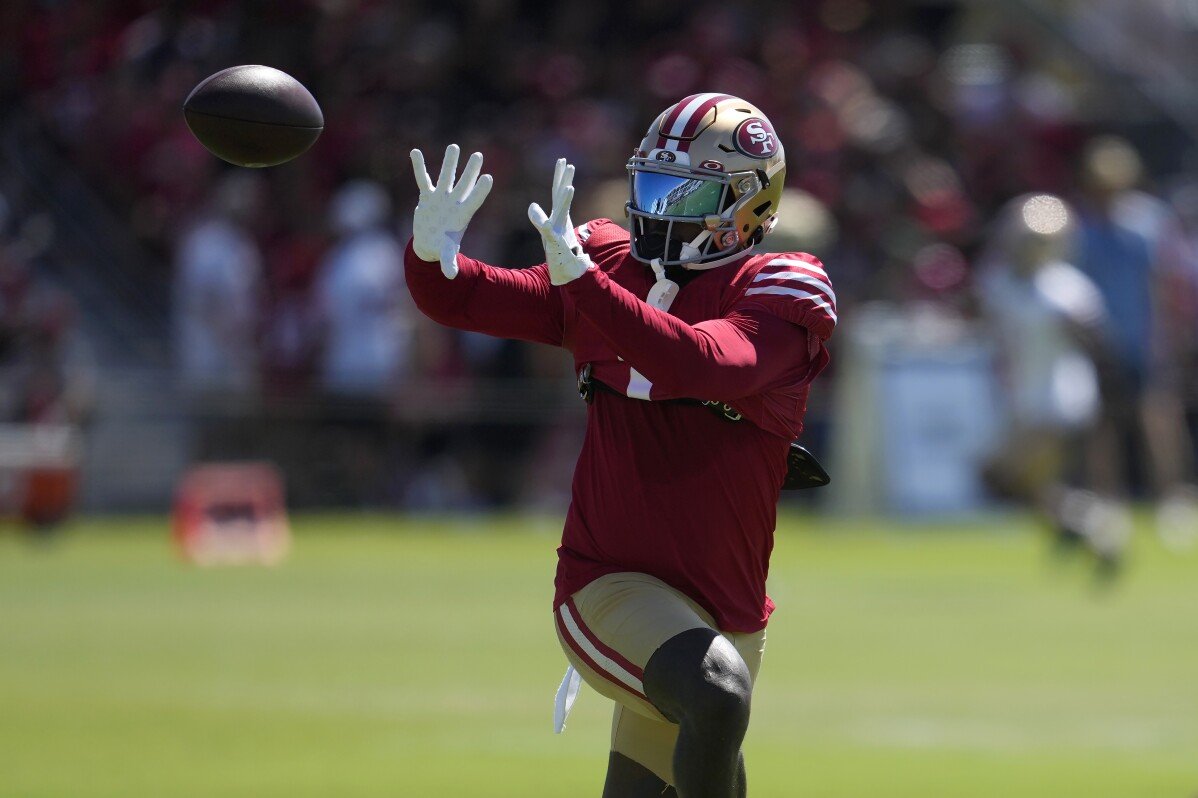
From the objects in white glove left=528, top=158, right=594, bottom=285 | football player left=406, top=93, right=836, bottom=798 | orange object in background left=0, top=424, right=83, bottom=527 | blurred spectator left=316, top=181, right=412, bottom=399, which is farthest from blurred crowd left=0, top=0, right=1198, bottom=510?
white glove left=528, top=158, right=594, bottom=285

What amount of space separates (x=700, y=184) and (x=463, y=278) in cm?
66

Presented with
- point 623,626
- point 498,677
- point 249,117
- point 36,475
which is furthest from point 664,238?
point 36,475

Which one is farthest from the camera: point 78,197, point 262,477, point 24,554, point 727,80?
point 727,80

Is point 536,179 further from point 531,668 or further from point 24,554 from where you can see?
point 531,668

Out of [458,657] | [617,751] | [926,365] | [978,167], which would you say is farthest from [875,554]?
[617,751]

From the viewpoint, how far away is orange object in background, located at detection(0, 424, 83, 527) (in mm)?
16391

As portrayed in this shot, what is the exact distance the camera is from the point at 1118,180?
54.6 ft

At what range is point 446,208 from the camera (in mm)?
5199

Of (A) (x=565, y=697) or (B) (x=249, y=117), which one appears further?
(B) (x=249, y=117)

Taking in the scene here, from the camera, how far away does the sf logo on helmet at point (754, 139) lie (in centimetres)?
549

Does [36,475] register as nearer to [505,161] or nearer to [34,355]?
[34,355]

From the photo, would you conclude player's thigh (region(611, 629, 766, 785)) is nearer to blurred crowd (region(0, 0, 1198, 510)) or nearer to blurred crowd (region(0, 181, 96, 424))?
blurred crowd (region(0, 0, 1198, 510))

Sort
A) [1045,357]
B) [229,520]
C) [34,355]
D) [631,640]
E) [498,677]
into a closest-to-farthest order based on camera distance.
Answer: [631,640]
[498,677]
[1045,357]
[229,520]
[34,355]

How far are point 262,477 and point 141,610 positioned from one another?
16.2 ft
